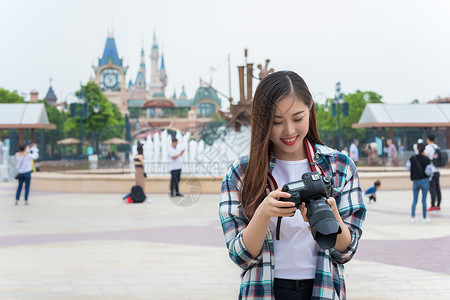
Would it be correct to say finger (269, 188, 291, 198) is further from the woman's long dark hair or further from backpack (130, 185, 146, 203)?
backpack (130, 185, 146, 203)

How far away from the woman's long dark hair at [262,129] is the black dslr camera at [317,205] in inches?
7.5

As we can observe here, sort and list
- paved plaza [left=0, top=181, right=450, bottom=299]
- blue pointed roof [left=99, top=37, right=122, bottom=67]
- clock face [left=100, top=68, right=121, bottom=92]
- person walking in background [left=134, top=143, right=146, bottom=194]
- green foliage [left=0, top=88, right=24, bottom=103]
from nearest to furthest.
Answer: paved plaza [left=0, top=181, right=450, bottom=299] → person walking in background [left=134, top=143, right=146, bottom=194] → green foliage [left=0, top=88, right=24, bottom=103] → clock face [left=100, top=68, right=121, bottom=92] → blue pointed roof [left=99, top=37, right=122, bottom=67]

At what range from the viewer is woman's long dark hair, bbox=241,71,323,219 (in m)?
1.65

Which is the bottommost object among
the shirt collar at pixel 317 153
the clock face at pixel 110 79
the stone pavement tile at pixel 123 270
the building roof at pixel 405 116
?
the stone pavement tile at pixel 123 270

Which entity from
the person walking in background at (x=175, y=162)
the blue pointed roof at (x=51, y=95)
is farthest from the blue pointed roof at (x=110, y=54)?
the person walking in background at (x=175, y=162)

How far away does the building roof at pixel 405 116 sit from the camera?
28.2 meters

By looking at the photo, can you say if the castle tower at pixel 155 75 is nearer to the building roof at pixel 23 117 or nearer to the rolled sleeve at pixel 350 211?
the building roof at pixel 23 117

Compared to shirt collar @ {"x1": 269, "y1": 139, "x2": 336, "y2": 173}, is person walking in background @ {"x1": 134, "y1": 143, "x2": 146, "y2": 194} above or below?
below

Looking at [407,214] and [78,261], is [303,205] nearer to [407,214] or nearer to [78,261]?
[78,261]

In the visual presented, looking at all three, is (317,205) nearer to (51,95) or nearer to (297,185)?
(297,185)

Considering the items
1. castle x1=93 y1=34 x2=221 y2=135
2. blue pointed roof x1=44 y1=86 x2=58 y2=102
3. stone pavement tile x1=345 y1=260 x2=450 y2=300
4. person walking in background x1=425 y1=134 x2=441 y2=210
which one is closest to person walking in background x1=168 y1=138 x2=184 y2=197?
person walking in background x1=425 y1=134 x2=441 y2=210

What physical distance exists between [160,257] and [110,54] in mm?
122576

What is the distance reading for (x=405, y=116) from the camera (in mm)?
28953

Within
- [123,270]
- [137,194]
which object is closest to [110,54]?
[137,194]
